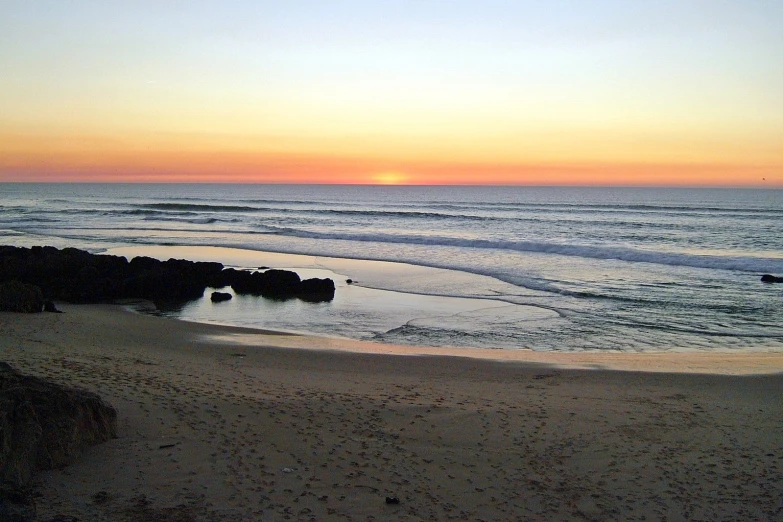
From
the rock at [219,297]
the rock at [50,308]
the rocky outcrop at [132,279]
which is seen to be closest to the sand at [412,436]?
the rock at [50,308]

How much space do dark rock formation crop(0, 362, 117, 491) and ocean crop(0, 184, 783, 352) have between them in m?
7.26

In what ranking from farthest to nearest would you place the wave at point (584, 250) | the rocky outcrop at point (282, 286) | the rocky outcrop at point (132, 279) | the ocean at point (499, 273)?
1. the wave at point (584, 250)
2. the rocky outcrop at point (282, 286)
3. the rocky outcrop at point (132, 279)
4. the ocean at point (499, 273)

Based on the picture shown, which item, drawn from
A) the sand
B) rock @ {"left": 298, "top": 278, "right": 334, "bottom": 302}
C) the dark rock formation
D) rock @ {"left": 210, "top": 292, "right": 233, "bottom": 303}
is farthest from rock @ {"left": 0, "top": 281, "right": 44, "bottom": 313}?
the dark rock formation

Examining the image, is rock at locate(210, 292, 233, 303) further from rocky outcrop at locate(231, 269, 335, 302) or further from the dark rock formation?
the dark rock formation

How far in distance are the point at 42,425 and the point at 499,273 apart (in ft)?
62.6

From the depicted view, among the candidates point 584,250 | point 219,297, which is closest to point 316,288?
point 219,297

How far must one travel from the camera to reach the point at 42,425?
5344 mm

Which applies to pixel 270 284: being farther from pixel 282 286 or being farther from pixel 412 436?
pixel 412 436

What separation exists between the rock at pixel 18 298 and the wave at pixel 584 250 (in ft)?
74.3

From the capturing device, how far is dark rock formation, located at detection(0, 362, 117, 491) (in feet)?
16.1

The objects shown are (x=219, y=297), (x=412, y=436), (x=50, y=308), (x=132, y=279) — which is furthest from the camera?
(x=132, y=279)

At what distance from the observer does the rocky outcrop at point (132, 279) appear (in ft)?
56.4

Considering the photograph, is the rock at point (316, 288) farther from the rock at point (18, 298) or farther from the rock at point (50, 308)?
the rock at point (18, 298)

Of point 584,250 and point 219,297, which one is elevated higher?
point 584,250
